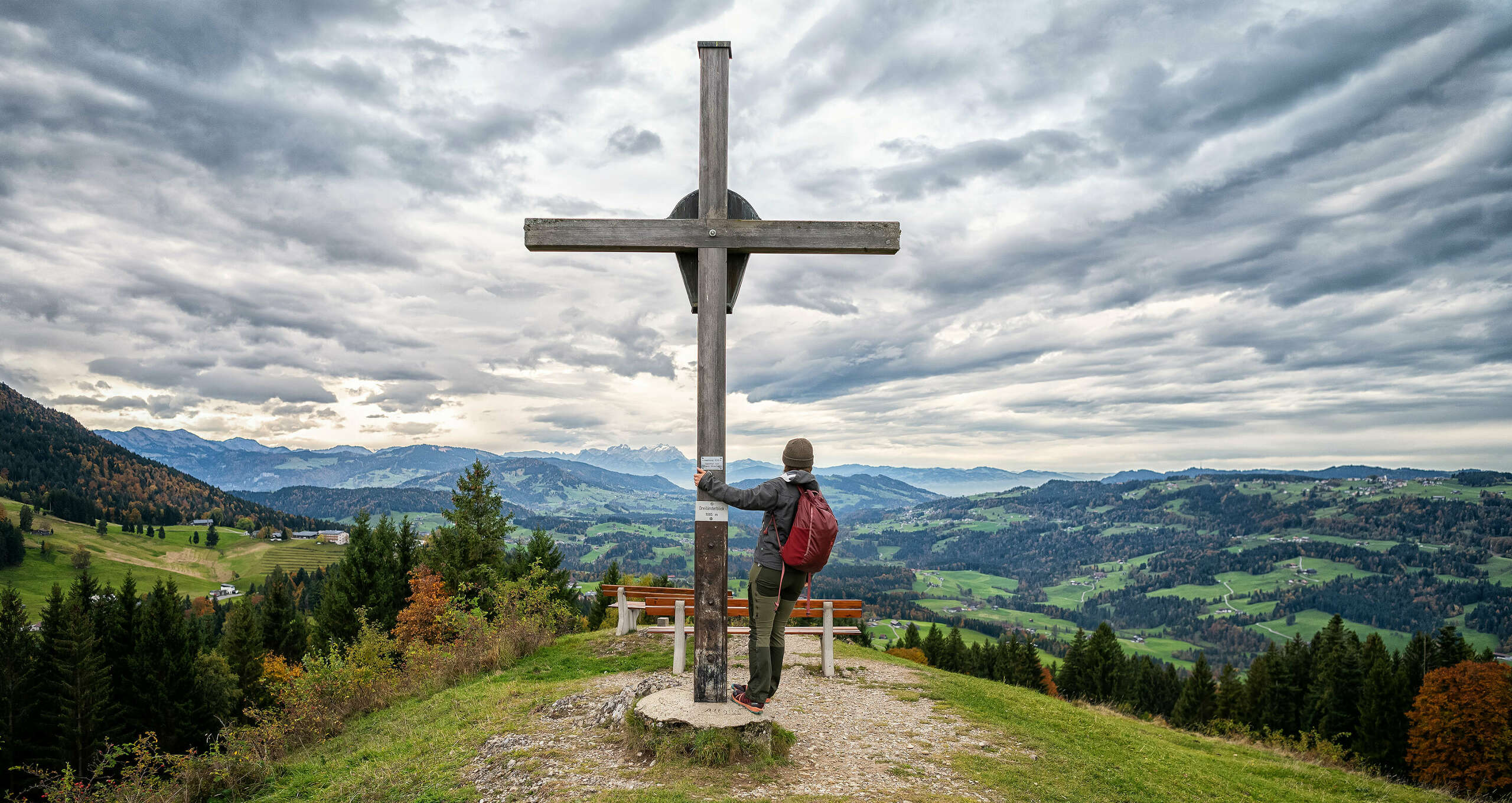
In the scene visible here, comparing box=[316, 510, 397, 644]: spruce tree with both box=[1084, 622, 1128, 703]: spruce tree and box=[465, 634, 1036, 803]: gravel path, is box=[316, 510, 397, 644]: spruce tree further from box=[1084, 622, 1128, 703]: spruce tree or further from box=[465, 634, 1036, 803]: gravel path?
box=[1084, 622, 1128, 703]: spruce tree

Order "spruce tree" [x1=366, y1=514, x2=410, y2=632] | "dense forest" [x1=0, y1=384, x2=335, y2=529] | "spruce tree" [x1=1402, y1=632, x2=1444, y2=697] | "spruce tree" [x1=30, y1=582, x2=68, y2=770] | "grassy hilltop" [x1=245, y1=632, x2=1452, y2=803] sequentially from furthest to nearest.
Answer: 1. "dense forest" [x1=0, y1=384, x2=335, y2=529]
2. "spruce tree" [x1=1402, y1=632, x2=1444, y2=697]
3. "spruce tree" [x1=366, y1=514, x2=410, y2=632]
4. "spruce tree" [x1=30, y1=582, x2=68, y2=770]
5. "grassy hilltop" [x1=245, y1=632, x2=1452, y2=803]

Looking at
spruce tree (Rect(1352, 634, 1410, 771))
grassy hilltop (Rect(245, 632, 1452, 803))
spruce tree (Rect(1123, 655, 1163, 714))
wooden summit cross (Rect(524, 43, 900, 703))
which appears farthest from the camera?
spruce tree (Rect(1123, 655, 1163, 714))

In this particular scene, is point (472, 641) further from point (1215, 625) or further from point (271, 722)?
point (1215, 625)

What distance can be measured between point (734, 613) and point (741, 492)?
5.65 metres

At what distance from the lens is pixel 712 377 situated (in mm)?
6578

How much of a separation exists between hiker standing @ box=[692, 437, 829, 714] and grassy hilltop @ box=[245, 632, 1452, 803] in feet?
2.90

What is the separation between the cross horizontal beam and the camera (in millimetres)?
6770

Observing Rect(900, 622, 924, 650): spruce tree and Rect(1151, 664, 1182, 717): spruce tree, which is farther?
Rect(900, 622, 924, 650): spruce tree

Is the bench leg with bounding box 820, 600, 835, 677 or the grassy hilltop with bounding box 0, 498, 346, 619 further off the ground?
the bench leg with bounding box 820, 600, 835, 677

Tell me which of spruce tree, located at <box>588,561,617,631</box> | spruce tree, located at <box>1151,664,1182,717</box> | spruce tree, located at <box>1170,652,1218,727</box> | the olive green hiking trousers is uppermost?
the olive green hiking trousers

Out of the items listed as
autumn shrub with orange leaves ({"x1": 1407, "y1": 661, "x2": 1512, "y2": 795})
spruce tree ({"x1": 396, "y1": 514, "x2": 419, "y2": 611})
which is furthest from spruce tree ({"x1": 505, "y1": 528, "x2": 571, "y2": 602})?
autumn shrub with orange leaves ({"x1": 1407, "y1": 661, "x2": 1512, "y2": 795})

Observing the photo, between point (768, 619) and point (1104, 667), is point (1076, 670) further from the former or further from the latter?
point (768, 619)

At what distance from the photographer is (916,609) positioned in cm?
15988

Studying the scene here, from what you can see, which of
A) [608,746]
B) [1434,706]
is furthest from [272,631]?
[1434,706]
